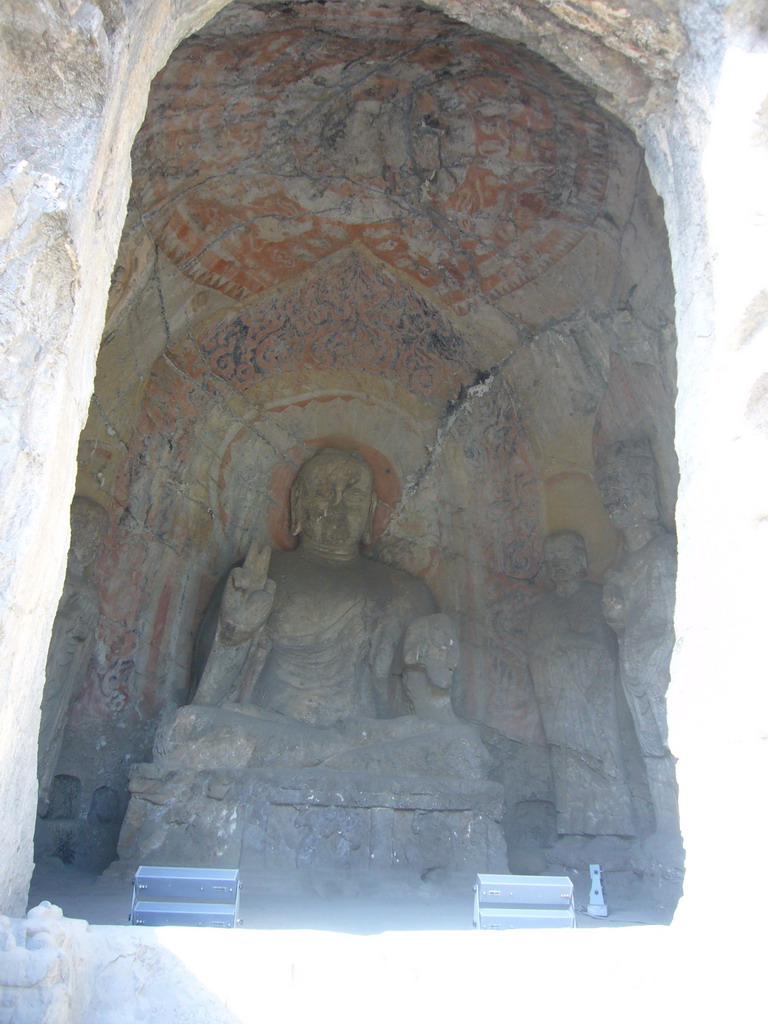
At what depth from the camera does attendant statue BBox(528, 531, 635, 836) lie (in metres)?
5.87

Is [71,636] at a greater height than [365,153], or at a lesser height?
lesser

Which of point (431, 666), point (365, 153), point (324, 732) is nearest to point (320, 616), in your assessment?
point (431, 666)

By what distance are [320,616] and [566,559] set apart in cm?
175

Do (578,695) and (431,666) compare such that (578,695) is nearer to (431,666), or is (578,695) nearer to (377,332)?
(431,666)

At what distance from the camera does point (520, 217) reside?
5754 mm

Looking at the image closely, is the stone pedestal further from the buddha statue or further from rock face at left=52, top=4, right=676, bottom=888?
rock face at left=52, top=4, right=676, bottom=888

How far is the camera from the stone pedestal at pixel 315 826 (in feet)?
16.3

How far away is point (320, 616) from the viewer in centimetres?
670

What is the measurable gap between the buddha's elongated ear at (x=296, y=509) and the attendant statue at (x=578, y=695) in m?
1.89

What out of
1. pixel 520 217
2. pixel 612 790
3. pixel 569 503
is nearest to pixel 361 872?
pixel 612 790

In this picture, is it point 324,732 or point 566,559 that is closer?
point 324,732

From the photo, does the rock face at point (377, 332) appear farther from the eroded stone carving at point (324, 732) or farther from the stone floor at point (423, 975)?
the stone floor at point (423, 975)

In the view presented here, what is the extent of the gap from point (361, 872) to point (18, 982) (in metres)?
3.12

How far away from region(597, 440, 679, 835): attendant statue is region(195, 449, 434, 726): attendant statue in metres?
1.55
